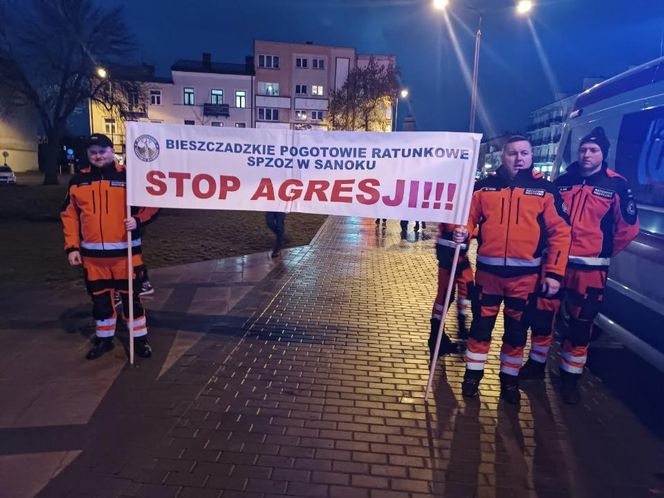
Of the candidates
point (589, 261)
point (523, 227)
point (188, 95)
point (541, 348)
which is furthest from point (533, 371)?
point (188, 95)

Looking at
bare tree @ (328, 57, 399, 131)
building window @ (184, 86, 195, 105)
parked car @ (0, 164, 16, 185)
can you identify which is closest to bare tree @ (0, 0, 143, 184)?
parked car @ (0, 164, 16, 185)

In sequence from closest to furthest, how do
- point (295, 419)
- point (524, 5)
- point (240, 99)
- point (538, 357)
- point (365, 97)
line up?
point (295, 419)
point (538, 357)
point (524, 5)
point (365, 97)
point (240, 99)

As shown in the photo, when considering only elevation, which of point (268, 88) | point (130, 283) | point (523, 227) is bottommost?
point (130, 283)

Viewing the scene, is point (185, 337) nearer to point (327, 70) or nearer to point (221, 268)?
point (221, 268)

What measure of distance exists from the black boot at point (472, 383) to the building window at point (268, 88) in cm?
5428

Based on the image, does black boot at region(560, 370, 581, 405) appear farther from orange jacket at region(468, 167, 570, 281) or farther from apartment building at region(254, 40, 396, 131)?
apartment building at region(254, 40, 396, 131)

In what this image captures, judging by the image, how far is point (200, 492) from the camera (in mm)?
2883

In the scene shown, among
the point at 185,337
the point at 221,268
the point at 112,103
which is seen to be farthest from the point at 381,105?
the point at 185,337

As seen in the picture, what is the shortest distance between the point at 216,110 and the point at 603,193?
178 ft

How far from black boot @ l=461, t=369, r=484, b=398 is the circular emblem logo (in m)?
3.44

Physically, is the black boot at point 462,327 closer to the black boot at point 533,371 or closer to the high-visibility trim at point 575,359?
the black boot at point 533,371

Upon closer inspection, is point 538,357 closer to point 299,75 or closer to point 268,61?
point 299,75

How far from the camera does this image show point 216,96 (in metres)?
54.6

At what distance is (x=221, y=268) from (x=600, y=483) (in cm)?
704
